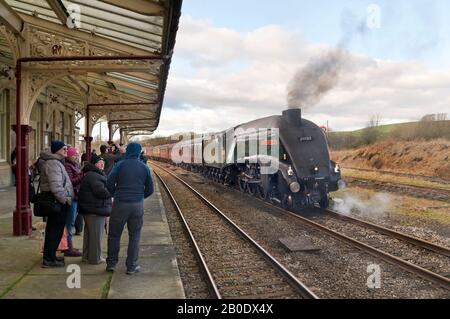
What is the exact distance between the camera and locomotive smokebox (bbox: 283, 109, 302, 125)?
12.9 metres

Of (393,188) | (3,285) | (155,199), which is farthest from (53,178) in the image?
(393,188)

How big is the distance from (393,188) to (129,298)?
16358 mm

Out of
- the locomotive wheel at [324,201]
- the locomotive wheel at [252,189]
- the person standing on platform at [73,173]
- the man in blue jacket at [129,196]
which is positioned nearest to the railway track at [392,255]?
the locomotive wheel at [324,201]

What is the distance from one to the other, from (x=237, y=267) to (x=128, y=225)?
1.98m

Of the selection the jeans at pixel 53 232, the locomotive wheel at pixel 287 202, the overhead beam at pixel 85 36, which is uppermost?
the overhead beam at pixel 85 36

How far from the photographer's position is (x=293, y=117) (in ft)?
42.4

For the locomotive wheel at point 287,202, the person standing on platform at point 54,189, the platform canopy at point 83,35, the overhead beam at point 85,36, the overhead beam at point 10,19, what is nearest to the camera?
the person standing on platform at point 54,189

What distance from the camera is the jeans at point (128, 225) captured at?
567cm

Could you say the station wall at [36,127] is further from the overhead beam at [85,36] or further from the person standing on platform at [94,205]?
the person standing on platform at [94,205]

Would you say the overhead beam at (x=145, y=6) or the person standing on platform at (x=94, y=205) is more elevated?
the overhead beam at (x=145, y=6)

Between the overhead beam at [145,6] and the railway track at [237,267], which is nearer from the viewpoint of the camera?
the railway track at [237,267]

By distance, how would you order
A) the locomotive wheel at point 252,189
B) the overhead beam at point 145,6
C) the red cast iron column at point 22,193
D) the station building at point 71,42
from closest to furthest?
the overhead beam at point 145,6
the station building at point 71,42
the red cast iron column at point 22,193
the locomotive wheel at point 252,189

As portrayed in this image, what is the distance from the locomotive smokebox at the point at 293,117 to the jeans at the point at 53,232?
8.20m

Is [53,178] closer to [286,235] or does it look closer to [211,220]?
[286,235]
